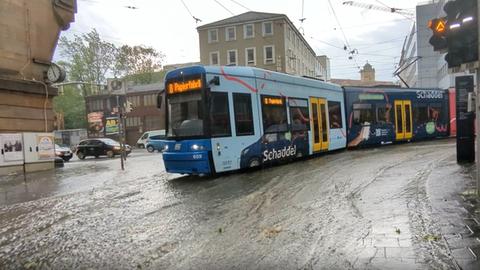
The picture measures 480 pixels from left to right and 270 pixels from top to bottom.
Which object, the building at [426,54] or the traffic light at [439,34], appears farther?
the building at [426,54]

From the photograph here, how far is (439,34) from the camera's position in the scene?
8.17 metres

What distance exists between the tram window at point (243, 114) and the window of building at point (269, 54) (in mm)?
54075

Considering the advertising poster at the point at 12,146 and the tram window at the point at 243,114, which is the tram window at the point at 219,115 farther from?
the advertising poster at the point at 12,146

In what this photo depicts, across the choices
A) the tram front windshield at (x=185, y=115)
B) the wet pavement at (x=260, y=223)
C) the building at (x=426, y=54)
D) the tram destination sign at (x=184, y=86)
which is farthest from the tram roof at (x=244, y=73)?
the building at (x=426, y=54)

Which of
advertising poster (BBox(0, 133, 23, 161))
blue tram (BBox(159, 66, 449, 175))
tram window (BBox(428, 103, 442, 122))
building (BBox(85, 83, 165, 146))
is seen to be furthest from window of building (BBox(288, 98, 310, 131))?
building (BBox(85, 83, 165, 146))

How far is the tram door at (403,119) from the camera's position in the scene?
23656 millimetres

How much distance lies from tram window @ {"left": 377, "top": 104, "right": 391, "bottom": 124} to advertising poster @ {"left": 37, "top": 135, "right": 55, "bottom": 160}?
50.8 ft

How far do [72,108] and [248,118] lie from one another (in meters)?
76.3

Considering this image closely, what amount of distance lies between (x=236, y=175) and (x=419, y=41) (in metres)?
60.6

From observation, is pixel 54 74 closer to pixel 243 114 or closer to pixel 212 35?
pixel 243 114

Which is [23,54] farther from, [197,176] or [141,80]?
[141,80]

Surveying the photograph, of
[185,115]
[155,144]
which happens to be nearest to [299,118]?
[185,115]

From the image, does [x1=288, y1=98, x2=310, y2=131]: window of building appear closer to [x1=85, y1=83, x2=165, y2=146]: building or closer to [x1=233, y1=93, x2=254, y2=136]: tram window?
[x1=233, y1=93, x2=254, y2=136]: tram window

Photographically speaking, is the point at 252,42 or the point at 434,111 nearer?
the point at 434,111
